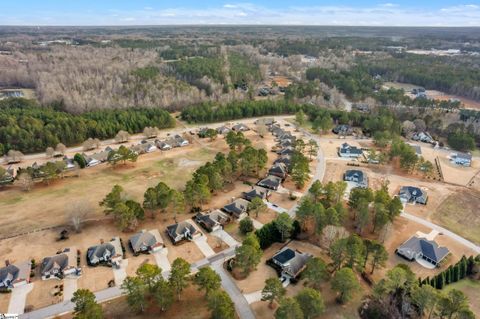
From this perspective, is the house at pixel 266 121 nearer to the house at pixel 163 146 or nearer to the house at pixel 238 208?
the house at pixel 163 146

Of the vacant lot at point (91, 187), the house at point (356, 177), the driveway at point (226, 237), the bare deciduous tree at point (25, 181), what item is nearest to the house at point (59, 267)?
the vacant lot at point (91, 187)

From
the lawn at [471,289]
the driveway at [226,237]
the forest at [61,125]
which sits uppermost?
the forest at [61,125]

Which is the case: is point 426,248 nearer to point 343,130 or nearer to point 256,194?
point 256,194

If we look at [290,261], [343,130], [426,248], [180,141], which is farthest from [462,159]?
[180,141]

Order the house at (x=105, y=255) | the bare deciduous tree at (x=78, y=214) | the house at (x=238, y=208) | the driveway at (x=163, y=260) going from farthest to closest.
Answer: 1. the house at (x=238, y=208)
2. the bare deciduous tree at (x=78, y=214)
3. the house at (x=105, y=255)
4. the driveway at (x=163, y=260)

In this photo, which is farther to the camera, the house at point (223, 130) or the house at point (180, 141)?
the house at point (223, 130)

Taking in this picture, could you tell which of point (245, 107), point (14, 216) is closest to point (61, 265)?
point (14, 216)

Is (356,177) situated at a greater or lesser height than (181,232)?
greater
